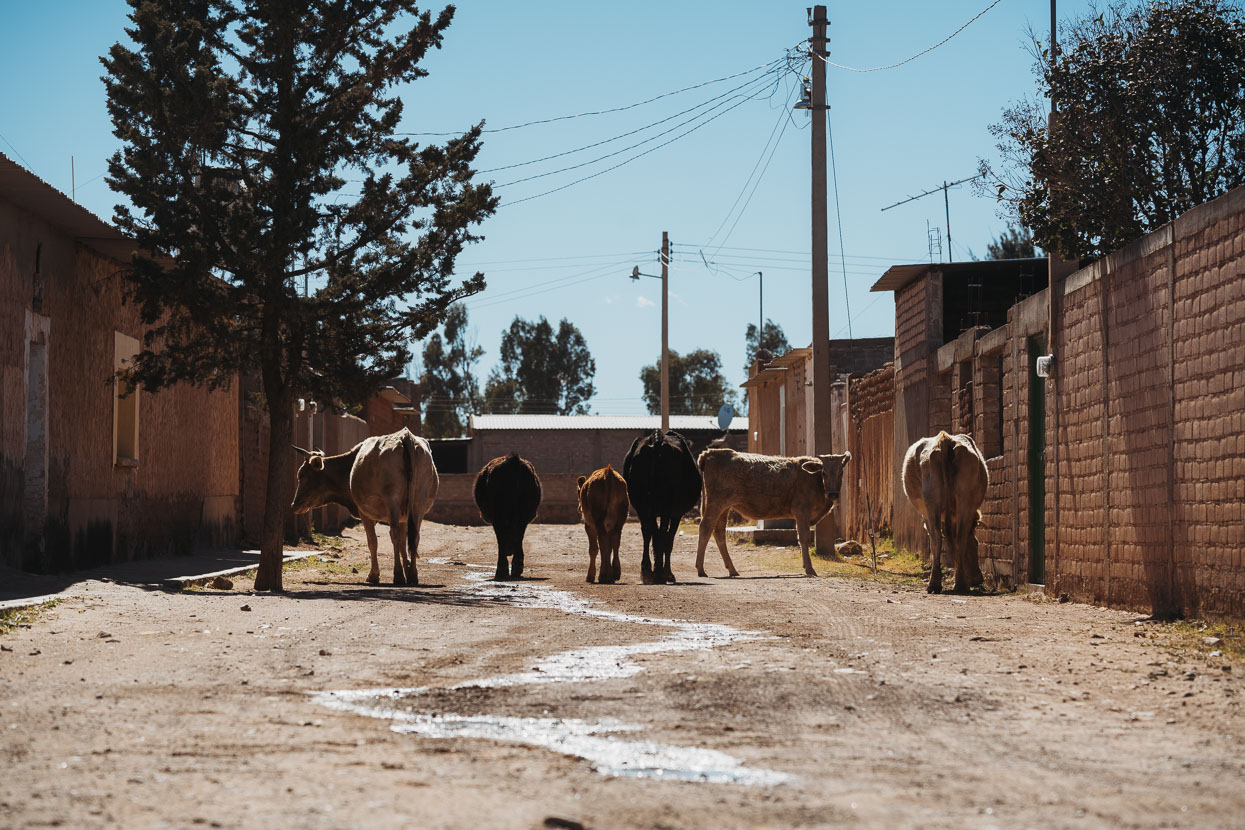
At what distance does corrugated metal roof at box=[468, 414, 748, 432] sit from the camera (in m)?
65.3

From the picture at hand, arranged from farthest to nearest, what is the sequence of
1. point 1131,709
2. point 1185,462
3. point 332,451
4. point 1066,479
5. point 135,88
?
1. point 332,451
2. point 135,88
3. point 1066,479
4. point 1185,462
5. point 1131,709

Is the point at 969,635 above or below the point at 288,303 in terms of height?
below

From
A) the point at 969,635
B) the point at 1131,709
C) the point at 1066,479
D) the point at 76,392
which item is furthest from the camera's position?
the point at 76,392

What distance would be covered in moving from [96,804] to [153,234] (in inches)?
472

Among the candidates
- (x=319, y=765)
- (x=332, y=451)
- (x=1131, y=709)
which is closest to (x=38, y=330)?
(x=319, y=765)

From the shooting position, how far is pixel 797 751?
17.7 ft

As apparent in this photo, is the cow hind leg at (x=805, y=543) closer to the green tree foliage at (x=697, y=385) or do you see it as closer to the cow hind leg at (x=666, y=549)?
the cow hind leg at (x=666, y=549)

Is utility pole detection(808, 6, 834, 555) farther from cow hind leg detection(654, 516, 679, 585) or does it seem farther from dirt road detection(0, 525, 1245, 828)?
dirt road detection(0, 525, 1245, 828)

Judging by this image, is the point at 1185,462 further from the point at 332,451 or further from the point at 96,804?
the point at 332,451

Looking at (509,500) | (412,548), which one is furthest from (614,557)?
(412,548)

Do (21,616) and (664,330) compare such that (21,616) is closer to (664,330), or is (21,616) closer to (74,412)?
(74,412)

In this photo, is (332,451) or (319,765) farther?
(332,451)

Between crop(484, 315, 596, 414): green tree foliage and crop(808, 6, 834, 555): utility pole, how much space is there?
64.6 meters

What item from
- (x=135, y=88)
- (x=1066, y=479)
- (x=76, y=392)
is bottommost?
(x=1066, y=479)
